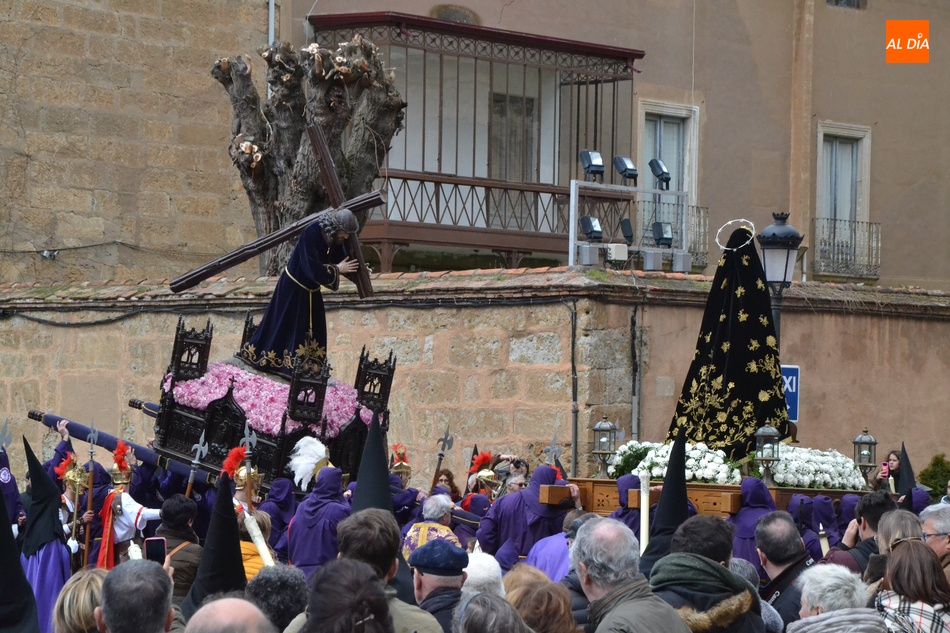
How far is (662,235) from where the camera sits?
22.2 meters

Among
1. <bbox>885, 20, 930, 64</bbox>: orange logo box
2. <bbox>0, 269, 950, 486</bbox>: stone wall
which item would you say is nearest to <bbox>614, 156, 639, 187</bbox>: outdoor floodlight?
<bbox>885, 20, 930, 64</bbox>: orange logo box

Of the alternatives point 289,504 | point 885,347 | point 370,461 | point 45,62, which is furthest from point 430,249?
point 370,461

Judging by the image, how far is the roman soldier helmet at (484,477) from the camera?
1134 cm

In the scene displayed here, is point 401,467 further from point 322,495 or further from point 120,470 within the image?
point 322,495

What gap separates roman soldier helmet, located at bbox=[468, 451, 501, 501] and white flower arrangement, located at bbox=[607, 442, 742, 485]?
3.97 ft

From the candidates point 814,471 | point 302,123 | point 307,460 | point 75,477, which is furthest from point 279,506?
point 302,123

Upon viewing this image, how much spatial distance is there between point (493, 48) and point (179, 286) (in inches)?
435

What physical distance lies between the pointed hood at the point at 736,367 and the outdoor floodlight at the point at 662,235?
11.1m

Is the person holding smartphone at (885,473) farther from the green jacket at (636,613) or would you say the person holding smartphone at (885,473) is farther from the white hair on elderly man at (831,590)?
the green jacket at (636,613)

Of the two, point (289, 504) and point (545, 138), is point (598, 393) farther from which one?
point (545, 138)

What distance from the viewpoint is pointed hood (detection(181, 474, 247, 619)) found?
5.64 m

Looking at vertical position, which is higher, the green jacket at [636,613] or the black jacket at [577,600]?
the green jacket at [636,613]

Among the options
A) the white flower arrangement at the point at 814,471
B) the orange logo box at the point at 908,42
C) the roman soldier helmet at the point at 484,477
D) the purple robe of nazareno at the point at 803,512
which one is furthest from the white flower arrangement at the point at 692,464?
the orange logo box at the point at 908,42

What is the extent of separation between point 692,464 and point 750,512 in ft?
3.32
